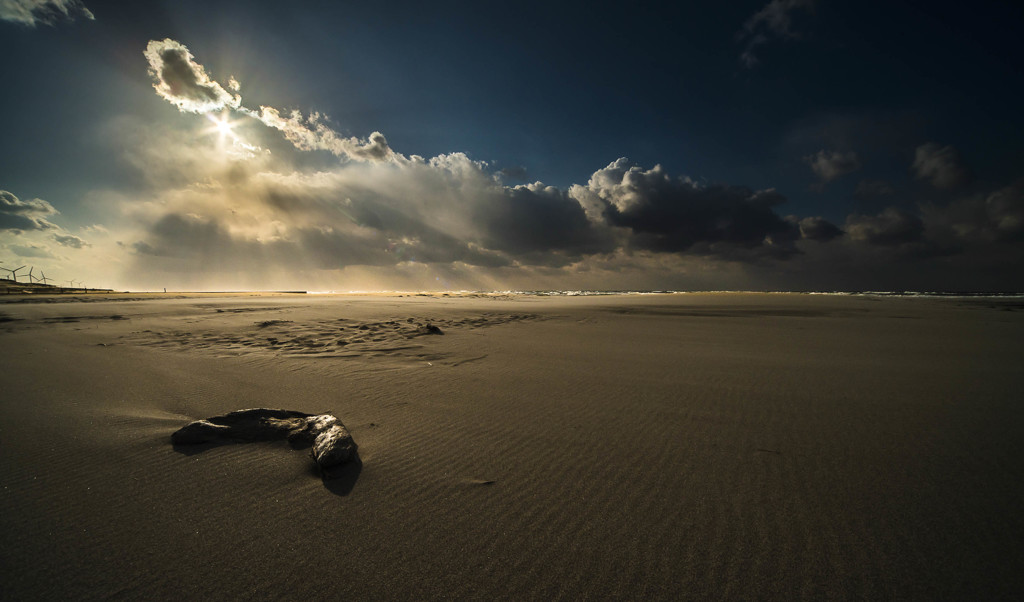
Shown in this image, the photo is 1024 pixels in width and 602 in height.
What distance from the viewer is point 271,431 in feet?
9.99

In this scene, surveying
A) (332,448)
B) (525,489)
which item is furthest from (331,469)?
(525,489)

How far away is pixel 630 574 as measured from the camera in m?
1.65

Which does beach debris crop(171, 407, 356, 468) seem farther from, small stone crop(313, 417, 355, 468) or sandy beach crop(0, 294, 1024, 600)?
sandy beach crop(0, 294, 1024, 600)

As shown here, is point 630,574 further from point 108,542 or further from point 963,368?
point 963,368

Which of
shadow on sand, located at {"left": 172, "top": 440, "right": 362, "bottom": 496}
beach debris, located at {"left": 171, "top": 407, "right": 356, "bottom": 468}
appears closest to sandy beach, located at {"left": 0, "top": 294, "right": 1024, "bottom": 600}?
shadow on sand, located at {"left": 172, "top": 440, "right": 362, "bottom": 496}

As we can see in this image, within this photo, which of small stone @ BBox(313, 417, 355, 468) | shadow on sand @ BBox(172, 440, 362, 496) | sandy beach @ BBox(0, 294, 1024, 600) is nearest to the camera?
sandy beach @ BBox(0, 294, 1024, 600)

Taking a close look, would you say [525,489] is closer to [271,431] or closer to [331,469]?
[331,469]

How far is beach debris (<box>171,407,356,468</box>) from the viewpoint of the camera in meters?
2.67

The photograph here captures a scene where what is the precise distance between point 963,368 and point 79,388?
1266 cm

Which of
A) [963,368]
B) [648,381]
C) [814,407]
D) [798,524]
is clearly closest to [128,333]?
[648,381]

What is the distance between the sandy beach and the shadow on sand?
0.08ft

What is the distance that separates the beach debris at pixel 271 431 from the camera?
2674mm

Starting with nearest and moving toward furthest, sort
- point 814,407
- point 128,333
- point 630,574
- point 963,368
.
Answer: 1. point 630,574
2. point 814,407
3. point 963,368
4. point 128,333

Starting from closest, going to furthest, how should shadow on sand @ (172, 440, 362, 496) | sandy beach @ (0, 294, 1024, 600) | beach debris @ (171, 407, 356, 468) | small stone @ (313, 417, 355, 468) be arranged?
sandy beach @ (0, 294, 1024, 600), shadow on sand @ (172, 440, 362, 496), small stone @ (313, 417, 355, 468), beach debris @ (171, 407, 356, 468)
